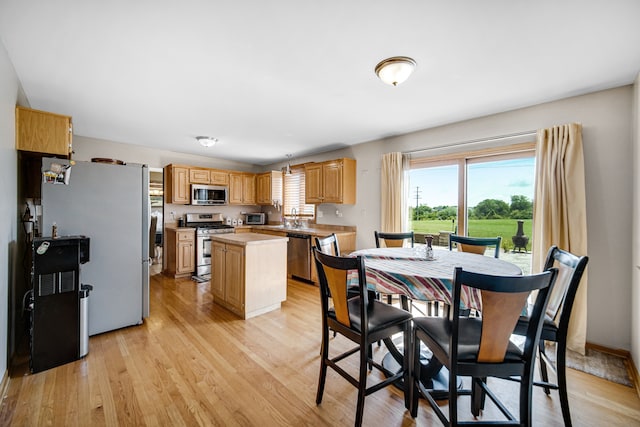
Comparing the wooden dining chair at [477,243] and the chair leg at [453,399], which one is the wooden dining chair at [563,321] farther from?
the wooden dining chair at [477,243]

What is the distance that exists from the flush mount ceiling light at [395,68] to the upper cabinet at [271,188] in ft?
13.9

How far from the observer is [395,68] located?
2.10 metres

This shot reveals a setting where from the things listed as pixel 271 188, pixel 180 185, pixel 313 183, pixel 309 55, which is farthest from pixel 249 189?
pixel 309 55

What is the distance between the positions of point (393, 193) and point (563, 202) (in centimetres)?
197

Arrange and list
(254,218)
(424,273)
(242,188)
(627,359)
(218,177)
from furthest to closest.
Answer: (254,218) → (242,188) → (218,177) → (627,359) → (424,273)

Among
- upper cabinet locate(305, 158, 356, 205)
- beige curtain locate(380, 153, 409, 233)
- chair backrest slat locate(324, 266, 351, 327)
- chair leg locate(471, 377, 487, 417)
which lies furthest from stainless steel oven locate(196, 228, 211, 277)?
chair leg locate(471, 377, 487, 417)

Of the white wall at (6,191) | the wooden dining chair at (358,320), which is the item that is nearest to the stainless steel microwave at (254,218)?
the white wall at (6,191)

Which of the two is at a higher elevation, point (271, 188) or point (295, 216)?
point (271, 188)

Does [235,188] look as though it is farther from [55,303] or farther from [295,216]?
[55,303]

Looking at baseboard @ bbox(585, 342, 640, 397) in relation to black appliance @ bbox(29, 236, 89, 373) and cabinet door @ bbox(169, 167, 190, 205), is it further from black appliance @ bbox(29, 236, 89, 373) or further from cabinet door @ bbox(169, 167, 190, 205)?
cabinet door @ bbox(169, 167, 190, 205)

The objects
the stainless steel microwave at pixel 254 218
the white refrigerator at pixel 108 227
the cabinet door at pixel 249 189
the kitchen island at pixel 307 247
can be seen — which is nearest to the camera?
the white refrigerator at pixel 108 227

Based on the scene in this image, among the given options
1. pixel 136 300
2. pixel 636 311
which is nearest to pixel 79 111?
pixel 136 300

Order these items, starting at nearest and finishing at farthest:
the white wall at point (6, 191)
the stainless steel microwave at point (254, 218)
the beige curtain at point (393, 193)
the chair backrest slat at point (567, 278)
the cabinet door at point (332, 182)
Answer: the chair backrest slat at point (567, 278), the white wall at point (6, 191), the beige curtain at point (393, 193), the cabinet door at point (332, 182), the stainless steel microwave at point (254, 218)

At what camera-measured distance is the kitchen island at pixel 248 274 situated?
316cm
